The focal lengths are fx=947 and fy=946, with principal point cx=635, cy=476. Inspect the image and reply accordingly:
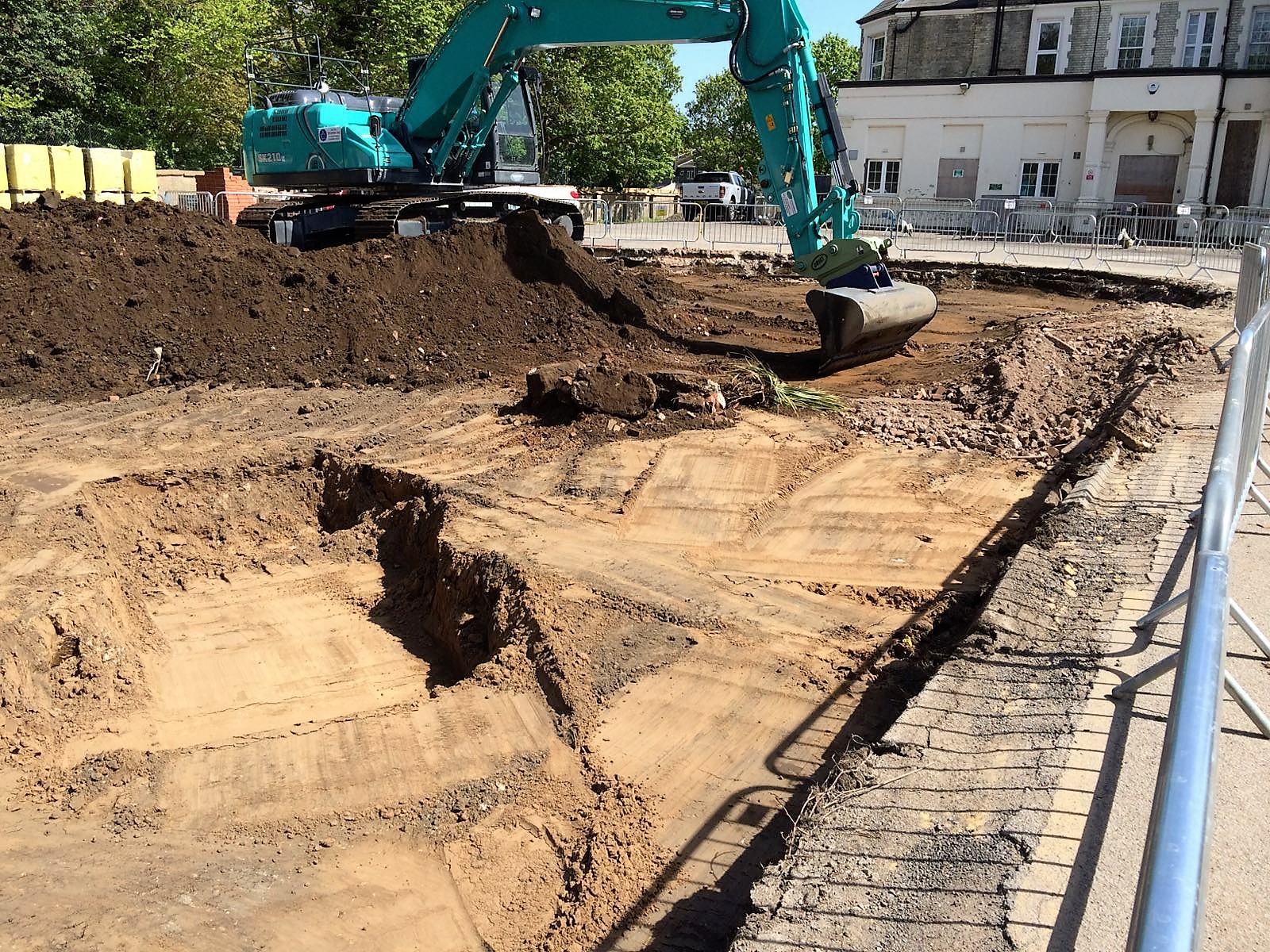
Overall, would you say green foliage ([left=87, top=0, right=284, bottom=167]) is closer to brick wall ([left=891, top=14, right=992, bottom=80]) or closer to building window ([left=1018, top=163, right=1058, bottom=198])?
brick wall ([left=891, top=14, right=992, bottom=80])

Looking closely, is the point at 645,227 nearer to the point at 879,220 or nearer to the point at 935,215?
the point at 879,220

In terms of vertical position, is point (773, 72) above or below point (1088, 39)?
below

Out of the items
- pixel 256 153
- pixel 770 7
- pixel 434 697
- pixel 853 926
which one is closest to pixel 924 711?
pixel 853 926

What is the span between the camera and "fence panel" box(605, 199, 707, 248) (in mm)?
27172

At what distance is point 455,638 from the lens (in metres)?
6.02

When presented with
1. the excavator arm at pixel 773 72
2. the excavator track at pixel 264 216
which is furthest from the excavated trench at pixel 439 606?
the excavator track at pixel 264 216

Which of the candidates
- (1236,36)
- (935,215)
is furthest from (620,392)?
(1236,36)

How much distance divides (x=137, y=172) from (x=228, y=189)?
312 inches

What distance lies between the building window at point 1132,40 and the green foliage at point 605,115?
56.7 feet

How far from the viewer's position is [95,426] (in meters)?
9.05

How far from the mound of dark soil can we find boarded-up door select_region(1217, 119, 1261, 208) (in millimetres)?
28240

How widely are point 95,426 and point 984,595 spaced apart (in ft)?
26.6

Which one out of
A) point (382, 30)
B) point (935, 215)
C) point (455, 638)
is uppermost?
point (382, 30)

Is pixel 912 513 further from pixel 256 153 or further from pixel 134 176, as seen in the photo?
pixel 134 176
